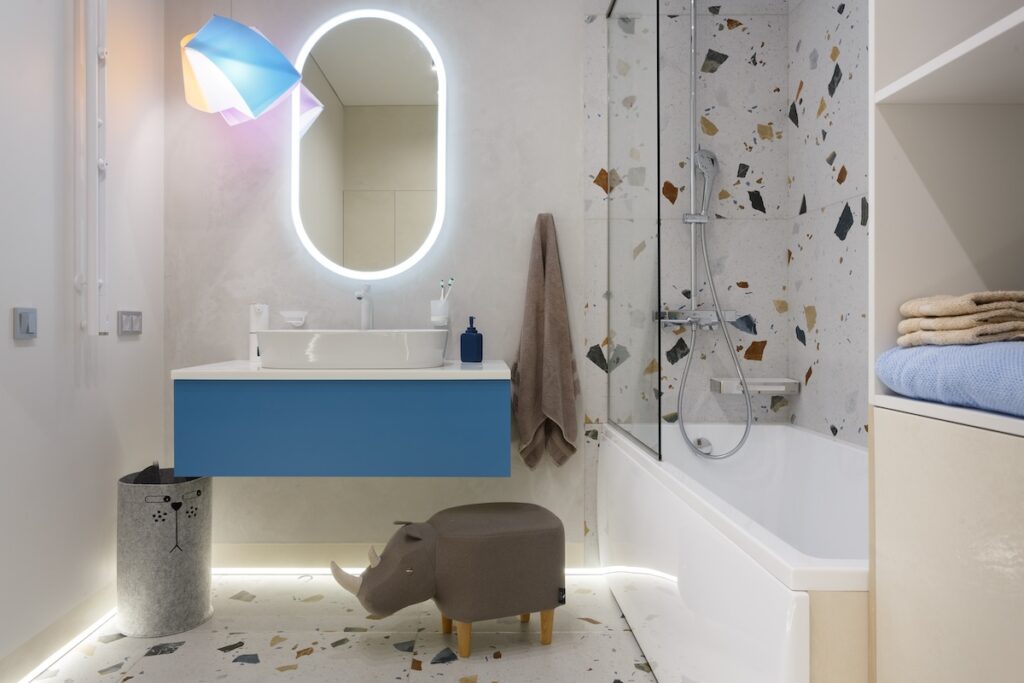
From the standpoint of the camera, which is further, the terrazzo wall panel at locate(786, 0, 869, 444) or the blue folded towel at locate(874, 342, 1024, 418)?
the terrazzo wall panel at locate(786, 0, 869, 444)

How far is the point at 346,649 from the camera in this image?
2.01 metres

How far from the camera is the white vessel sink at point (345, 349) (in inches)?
81.4

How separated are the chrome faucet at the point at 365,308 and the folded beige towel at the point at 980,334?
75.2 inches

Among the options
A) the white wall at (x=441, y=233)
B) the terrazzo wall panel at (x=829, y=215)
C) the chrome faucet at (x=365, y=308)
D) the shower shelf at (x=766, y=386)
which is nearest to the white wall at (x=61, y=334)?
the white wall at (x=441, y=233)

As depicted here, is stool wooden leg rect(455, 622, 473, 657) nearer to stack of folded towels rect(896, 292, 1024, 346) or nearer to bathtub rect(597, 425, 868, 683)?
bathtub rect(597, 425, 868, 683)

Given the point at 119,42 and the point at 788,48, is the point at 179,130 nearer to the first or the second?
the point at 119,42

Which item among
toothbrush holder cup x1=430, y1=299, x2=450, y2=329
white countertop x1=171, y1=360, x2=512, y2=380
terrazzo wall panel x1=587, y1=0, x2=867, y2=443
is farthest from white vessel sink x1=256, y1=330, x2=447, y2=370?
terrazzo wall panel x1=587, y1=0, x2=867, y2=443

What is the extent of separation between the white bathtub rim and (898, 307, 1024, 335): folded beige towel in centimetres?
37

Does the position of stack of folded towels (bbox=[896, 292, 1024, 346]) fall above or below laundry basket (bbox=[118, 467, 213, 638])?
above

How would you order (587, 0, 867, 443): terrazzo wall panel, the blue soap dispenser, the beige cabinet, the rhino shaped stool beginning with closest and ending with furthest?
1. the beige cabinet
2. the rhino shaped stool
3. (587, 0, 867, 443): terrazzo wall panel
4. the blue soap dispenser

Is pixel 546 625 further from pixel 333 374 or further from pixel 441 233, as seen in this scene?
pixel 441 233

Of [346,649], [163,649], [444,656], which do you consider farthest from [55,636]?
[444,656]

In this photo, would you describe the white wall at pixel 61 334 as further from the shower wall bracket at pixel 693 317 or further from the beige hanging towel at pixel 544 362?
the shower wall bracket at pixel 693 317

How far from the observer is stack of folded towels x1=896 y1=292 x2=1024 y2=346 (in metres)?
0.83
